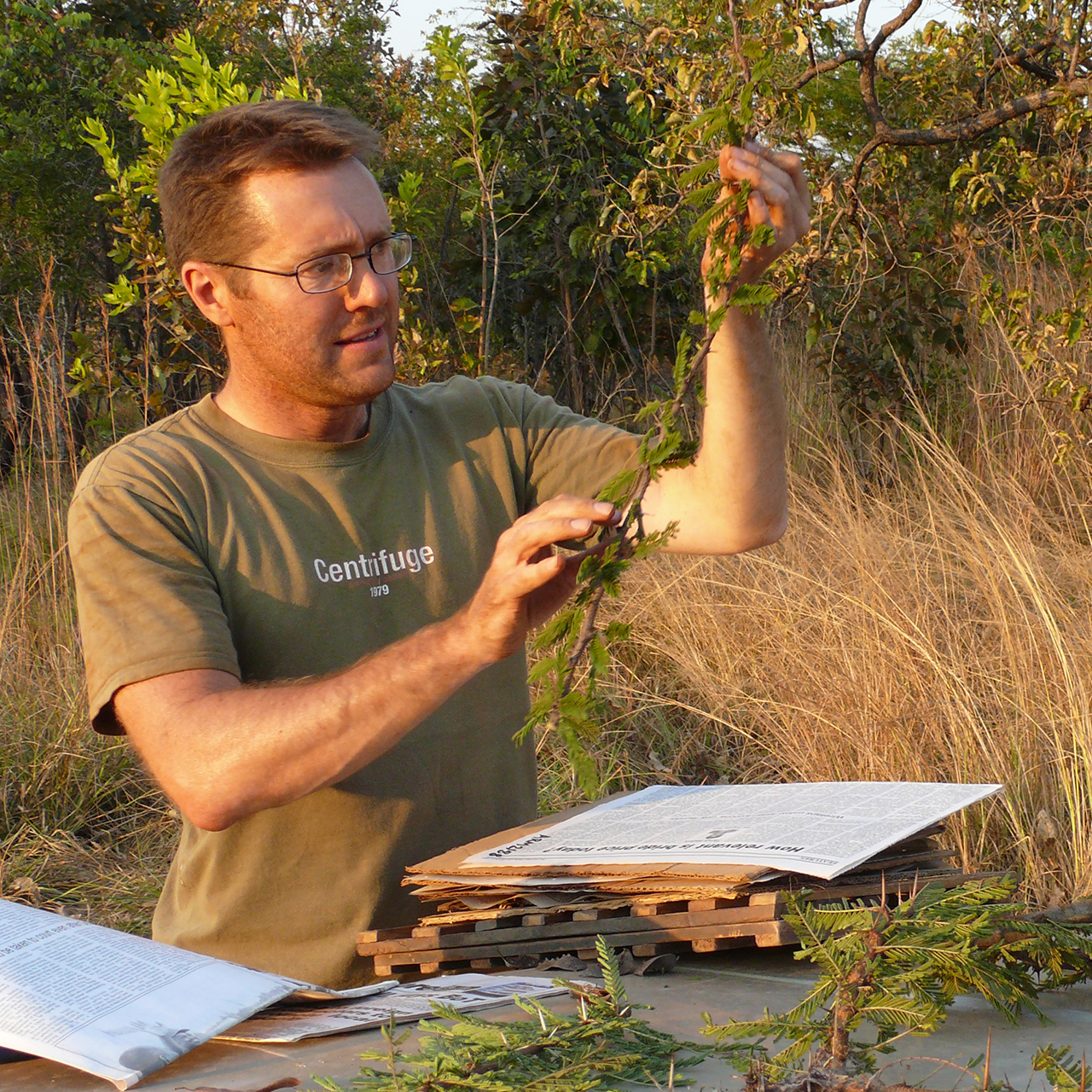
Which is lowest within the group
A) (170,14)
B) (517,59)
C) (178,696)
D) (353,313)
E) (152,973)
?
(152,973)

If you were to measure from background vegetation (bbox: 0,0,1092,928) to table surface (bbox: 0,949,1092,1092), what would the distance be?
39.6 inches

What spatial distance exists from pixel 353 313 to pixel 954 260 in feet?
16.5

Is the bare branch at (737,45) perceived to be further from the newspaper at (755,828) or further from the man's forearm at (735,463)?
the newspaper at (755,828)

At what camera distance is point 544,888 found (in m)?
1.72

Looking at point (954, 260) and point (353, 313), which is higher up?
point (954, 260)

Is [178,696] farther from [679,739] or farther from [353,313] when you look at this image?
[679,739]

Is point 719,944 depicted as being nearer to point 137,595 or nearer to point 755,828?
point 755,828

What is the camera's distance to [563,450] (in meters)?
2.58

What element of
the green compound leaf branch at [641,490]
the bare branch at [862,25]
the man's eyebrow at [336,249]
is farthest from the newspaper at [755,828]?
the bare branch at [862,25]

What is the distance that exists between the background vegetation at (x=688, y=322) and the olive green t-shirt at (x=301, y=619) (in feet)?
2.71

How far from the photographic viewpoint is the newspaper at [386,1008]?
1381mm

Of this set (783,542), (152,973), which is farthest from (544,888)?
(783,542)

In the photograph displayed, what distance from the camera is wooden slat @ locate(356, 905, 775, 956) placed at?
1.57 m

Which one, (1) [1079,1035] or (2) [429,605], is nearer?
(1) [1079,1035]
